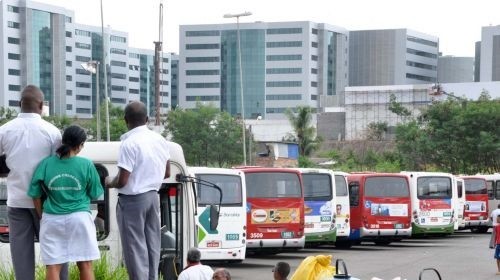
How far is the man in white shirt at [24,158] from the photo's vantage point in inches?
341

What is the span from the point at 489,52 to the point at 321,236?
134809 mm

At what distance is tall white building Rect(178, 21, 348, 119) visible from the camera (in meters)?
164

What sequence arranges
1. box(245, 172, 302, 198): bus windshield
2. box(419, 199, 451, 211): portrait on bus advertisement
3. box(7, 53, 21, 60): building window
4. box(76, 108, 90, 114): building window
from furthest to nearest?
box(76, 108, 90, 114): building window
box(7, 53, 21, 60): building window
box(419, 199, 451, 211): portrait on bus advertisement
box(245, 172, 302, 198): bus windshield

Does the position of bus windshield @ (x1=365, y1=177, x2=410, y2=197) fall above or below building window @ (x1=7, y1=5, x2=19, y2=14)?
below

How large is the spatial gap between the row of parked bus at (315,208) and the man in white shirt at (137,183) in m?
9.02

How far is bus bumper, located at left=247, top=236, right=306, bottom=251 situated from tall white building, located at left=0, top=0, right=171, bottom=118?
10273 centimetres

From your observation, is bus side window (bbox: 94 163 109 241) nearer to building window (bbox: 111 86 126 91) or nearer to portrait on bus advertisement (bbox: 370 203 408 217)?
portrait on bus advertisement (bbox: 370 203 408 217)

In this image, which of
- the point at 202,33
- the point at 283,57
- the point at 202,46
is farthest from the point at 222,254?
the point at 202,46

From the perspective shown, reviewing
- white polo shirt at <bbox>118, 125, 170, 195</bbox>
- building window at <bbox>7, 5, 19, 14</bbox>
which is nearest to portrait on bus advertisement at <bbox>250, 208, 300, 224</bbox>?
white polo shirt at <bbox>118, 125, 170, 195</bbox>

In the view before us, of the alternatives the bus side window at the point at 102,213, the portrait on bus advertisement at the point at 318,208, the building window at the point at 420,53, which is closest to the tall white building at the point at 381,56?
the building window at the point at 420,53

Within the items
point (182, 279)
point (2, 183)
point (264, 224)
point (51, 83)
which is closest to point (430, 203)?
point (264, 224)

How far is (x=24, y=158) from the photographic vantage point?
865 centimetres

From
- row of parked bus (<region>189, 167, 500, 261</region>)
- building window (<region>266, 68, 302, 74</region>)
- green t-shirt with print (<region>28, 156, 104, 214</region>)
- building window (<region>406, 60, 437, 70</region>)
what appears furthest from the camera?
building window (<region>406, 60, 437, 70</region>)

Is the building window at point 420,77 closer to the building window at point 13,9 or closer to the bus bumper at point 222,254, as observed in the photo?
the building window at point 13,9
